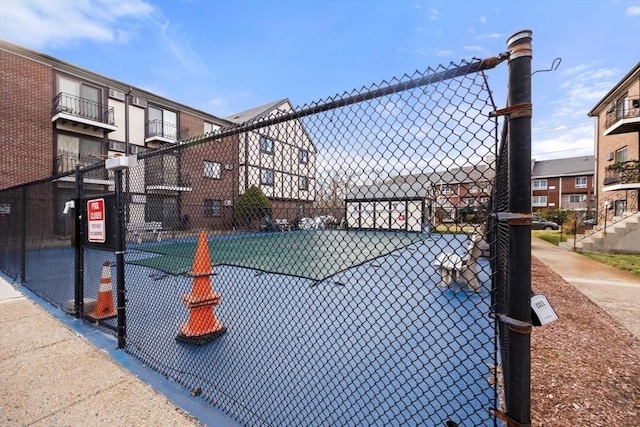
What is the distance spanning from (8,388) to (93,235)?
152 cm

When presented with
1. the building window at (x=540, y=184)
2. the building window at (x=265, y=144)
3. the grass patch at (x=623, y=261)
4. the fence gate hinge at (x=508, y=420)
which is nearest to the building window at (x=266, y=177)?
the building window at (x=265, y=144)

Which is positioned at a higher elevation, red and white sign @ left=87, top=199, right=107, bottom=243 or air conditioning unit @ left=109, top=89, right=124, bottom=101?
air conditioning unit @ left=109, top=89, right=124, bottom=101

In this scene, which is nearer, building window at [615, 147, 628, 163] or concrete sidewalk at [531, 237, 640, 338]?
concrete sidewalk at [531, 237, 640, 338]

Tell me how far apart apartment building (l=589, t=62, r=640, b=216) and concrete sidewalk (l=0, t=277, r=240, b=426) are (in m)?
16.1

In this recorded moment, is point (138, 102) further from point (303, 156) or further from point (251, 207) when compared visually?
point (303, 156)

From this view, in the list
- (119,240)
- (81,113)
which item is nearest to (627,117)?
(119,240)

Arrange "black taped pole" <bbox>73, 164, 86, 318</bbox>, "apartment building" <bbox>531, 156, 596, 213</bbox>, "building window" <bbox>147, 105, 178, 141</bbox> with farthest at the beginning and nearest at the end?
"apartment building" <bbox>531, 156, 596, 213</bbox>, "building window" <bbox>147, 105, 178, 141</bbox>, "black taped pole" <bbox>73, 164, 86, 318</bbox>

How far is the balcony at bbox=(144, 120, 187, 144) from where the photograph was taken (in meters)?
15.9

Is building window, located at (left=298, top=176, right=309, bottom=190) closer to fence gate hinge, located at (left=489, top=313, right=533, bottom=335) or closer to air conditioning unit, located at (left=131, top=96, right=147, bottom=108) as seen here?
→ fence gate hinge, located at (left=489, top=313, right=533, bottom=335)

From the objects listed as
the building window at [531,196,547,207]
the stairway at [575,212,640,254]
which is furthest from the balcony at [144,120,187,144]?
the building window at [531,196,547,207]

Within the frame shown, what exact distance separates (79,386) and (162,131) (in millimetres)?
16873

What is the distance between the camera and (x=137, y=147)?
15.8 m

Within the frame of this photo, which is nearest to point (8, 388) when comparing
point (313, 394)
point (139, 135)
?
point (313, 394)

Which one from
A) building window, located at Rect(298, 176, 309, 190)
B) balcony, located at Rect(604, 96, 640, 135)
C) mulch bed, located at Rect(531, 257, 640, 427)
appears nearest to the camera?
building window, located at Rect(298, 176, 309, 190)
